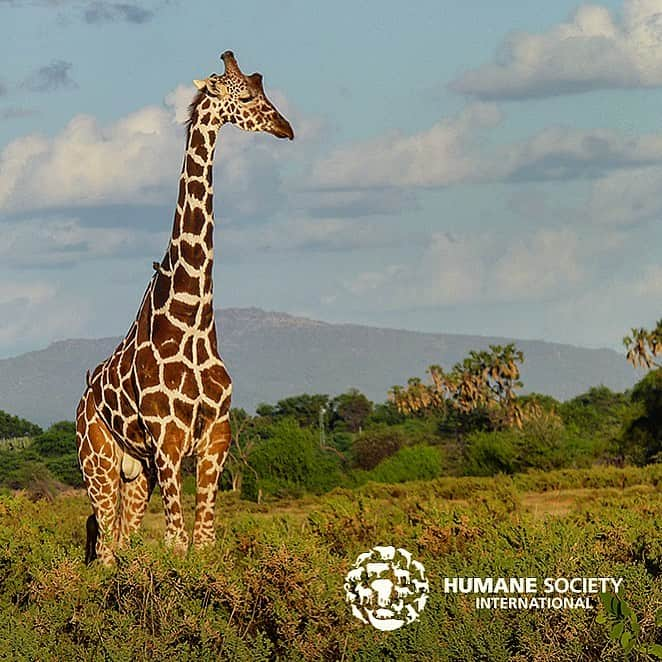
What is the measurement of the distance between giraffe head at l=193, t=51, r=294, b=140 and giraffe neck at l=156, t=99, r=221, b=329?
0.28 feet

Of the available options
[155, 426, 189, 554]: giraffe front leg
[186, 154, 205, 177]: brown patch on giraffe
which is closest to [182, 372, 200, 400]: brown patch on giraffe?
[155, 426, 189, 554]: giraffe front leg

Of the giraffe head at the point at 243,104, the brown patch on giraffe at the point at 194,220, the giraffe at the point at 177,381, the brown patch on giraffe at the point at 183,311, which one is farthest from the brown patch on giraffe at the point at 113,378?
the giraffe head at the point at 243,104

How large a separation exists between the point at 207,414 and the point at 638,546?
3.08 meters

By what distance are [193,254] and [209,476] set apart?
1605mm

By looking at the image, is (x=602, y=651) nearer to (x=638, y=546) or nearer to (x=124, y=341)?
(x=638, y=546)

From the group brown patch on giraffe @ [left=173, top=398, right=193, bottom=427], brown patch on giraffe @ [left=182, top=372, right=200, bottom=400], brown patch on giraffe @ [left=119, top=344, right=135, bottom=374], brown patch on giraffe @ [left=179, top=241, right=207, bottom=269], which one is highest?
brown patch on giraffe @ [left=179, top=241, right=207, bottom=269]

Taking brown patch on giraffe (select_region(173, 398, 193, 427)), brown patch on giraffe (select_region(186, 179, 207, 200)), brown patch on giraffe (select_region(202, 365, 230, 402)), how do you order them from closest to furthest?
brown patch on giraffe (select_region(173, 398, 193, 427)), brown patch on giraffe (select_region(202, 365, 230, 402)), brown patch on giraffe (select_region(186, 179, 207, 200))

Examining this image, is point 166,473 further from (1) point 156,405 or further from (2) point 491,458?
(2) point 491,458

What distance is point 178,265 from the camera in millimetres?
9516

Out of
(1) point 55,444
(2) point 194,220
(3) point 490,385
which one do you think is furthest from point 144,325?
(1) point 55,444

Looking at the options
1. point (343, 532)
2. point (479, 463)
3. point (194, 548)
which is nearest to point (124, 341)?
point (194, 548)

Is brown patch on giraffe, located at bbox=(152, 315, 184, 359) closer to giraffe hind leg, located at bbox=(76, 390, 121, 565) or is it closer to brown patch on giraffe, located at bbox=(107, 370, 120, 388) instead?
brown patch on giraffe, located at bbox=(107, 370, 120, 388)

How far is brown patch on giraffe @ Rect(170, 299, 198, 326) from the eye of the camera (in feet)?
30.7

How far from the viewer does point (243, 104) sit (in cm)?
943
